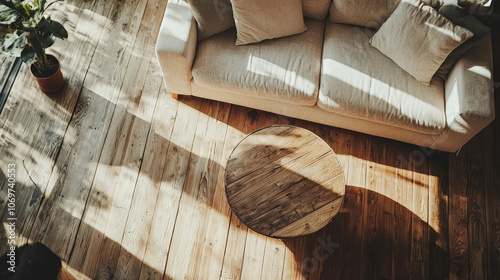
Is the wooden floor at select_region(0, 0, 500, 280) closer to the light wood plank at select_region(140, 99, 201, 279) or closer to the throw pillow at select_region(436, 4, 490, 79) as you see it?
the light wood plank at select_region(140, 99, 201, 279)

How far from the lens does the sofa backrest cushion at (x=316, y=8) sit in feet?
7.79

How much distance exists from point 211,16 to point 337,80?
0.88m

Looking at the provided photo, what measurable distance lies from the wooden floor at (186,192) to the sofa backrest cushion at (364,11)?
764 mm

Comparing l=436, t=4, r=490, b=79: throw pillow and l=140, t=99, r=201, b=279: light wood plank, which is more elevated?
l=436, t=4, r=490, b=79: throw pillow

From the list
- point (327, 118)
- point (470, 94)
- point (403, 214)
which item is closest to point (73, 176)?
point (327, 118)

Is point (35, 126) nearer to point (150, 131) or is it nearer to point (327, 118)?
point (150, 131)

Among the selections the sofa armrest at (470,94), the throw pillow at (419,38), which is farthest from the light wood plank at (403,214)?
the throw pillow at (419,38)

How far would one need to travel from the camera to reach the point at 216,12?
2277 mm

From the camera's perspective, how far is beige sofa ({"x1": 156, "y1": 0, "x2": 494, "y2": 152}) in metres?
2.17

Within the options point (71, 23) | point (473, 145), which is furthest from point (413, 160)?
point (71, 23)

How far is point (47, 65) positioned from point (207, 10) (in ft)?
3.80

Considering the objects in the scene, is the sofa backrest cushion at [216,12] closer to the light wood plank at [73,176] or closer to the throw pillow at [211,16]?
the throw pillow at [211,16]

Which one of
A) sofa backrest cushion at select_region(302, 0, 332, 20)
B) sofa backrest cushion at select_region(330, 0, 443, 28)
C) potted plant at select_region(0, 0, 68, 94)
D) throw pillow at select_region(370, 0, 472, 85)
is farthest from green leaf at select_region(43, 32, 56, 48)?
throw pillow at select_region(370, 0, 472, 85)

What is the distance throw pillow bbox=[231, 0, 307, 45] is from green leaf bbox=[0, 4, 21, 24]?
1.26 metres
